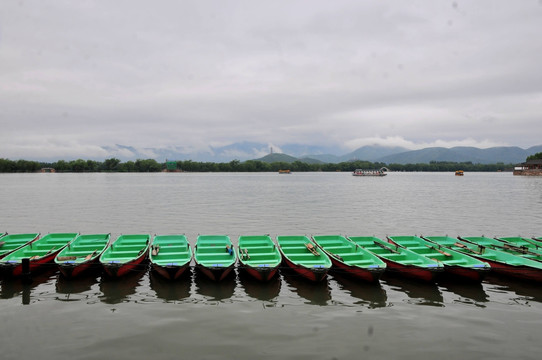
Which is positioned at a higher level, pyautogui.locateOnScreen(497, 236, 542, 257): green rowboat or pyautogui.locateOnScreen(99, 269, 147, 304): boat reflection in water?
pyautogui.locateOnScreen(497, 236, 542, 257): green rowboat

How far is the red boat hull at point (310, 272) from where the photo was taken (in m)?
18.4

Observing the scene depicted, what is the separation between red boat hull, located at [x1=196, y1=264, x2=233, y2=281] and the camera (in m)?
18.6

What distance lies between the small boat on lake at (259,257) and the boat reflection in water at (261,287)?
443 millimetres

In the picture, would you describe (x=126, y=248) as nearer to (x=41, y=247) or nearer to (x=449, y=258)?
(x=41, y=247)

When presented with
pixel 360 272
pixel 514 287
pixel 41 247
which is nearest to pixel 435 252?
pixel 514 287

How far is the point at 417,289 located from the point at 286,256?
24.6 ft

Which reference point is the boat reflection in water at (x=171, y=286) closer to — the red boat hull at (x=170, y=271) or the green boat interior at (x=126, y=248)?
the red boat hull at (x=170, y=271)

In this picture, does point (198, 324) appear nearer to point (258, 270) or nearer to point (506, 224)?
point (258, 270)

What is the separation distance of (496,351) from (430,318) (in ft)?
9.84

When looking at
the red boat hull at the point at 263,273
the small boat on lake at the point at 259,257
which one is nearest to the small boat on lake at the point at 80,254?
the small boat on lake at the point at 259,257

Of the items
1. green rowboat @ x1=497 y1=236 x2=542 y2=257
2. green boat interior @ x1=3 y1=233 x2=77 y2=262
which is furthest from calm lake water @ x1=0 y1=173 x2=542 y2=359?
green rowboat @ x1=497 y1=236 x2=542 y2=257

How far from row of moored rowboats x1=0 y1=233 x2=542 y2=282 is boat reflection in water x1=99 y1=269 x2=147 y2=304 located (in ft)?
1.61

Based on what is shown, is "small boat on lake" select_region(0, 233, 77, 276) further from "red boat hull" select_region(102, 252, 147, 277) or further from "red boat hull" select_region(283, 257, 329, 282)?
"red boat hull" select_region(283, 257, 329, 282)

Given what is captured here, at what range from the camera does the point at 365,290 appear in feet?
61.9
